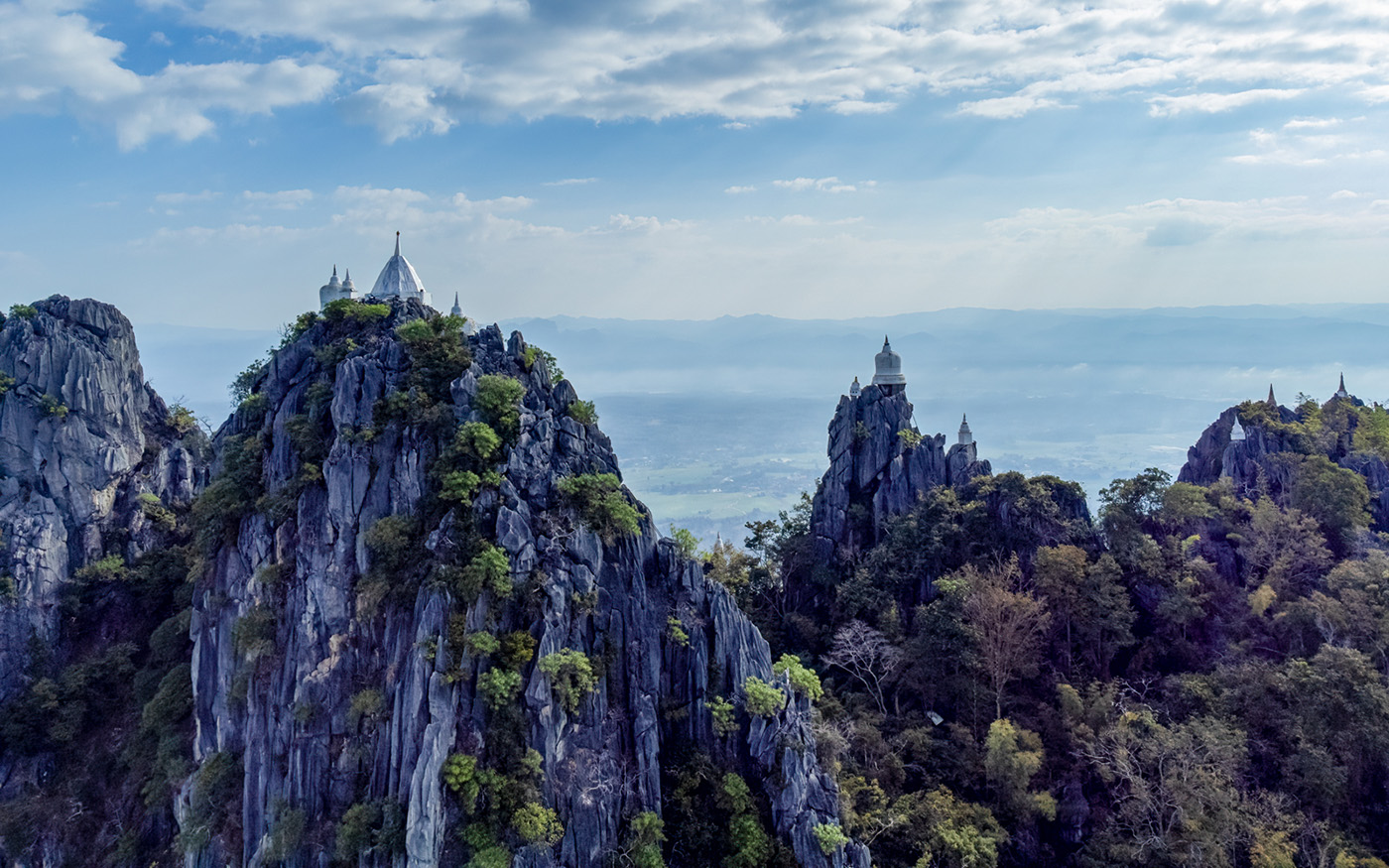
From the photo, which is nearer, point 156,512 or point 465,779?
point 465,779

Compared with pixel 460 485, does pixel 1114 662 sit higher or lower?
lower

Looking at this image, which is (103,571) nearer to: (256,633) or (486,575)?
(256,633)

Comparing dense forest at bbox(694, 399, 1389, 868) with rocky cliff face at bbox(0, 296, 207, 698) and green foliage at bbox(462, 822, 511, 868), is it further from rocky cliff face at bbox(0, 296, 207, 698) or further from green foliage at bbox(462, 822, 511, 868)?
rocky cliff face at bbox(0, 296, 207, 698)

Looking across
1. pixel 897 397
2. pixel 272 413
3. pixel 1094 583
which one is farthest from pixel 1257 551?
pixel 272 413

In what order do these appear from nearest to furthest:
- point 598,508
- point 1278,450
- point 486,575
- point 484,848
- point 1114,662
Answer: point 484,848
point 486,575
point 598,508
point 1114,662
point 1278,450

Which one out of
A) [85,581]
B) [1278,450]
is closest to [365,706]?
[85,581]
